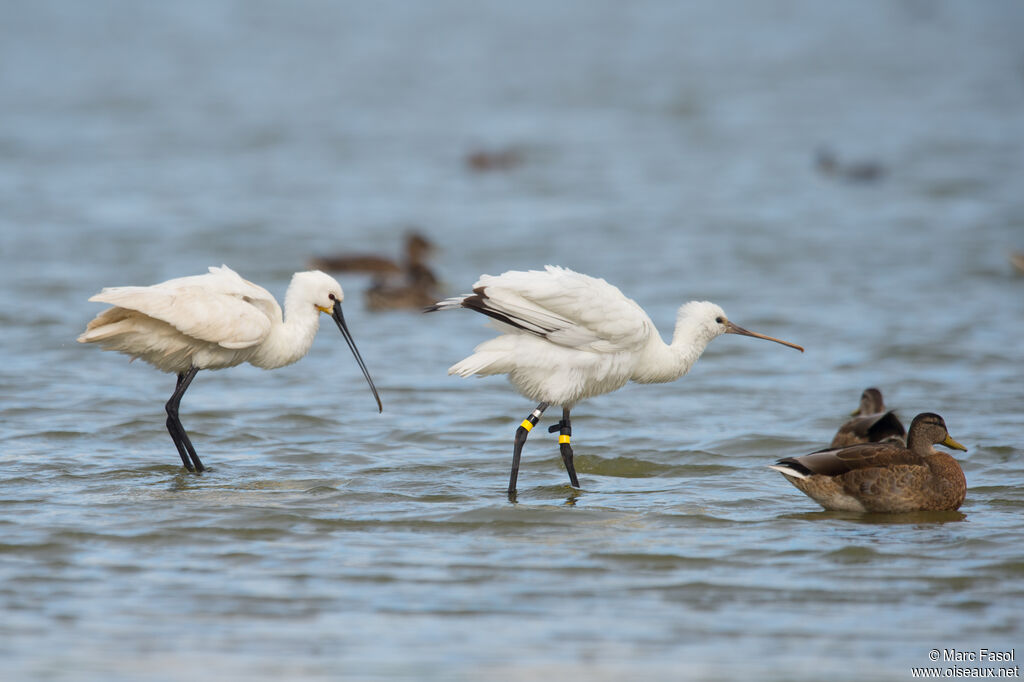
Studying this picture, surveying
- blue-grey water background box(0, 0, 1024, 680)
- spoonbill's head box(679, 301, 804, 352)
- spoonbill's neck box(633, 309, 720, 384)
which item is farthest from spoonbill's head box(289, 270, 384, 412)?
spoonbill's head box(679, 301, 804, 352)

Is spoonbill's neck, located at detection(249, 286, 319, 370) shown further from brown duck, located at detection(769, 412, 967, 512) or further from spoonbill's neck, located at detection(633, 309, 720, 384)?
brown duck, located at detection(769, 412, 967, 512)

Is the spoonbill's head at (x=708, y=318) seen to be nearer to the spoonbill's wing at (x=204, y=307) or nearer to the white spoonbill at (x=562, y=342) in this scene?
the white spoonbill at (x=562, y=342)

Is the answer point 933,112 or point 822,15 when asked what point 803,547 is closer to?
point 933,112

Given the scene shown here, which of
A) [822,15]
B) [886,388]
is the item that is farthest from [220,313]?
[822,15]

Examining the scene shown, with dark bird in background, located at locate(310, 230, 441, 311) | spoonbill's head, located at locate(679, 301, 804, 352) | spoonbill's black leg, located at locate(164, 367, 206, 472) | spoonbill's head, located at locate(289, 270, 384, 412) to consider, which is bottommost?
spoonbill's black leg, located at locate(164, 367, 206, 472)

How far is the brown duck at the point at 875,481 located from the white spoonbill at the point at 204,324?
10.3 ft

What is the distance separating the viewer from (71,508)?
24.0ft

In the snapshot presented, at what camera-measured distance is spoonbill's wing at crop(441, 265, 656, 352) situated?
7.72 metres

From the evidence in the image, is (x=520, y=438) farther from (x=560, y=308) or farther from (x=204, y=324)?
(x=204, y=324)

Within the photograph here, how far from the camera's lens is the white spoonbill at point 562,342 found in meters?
7.73

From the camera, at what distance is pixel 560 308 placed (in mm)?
7746

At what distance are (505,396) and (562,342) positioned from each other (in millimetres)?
3720

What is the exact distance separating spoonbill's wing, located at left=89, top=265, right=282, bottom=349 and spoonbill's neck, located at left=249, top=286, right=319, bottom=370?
18 cm

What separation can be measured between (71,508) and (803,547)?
3796 mm
